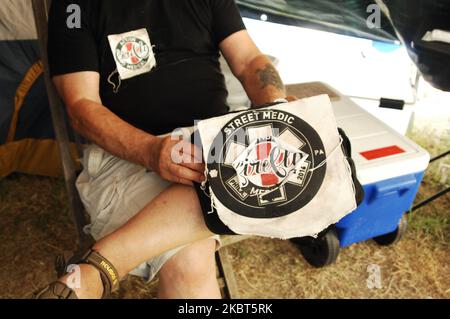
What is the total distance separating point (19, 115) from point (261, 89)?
1.38 m

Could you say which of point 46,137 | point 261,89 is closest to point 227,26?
point 261,89

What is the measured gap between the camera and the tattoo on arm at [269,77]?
123 cm

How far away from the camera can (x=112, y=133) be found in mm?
1070

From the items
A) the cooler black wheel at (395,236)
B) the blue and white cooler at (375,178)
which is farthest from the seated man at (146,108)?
the cooler black wheel at (395,236)

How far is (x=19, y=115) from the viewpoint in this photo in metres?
1.94

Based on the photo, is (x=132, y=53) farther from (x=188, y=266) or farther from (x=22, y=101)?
(x=22, y=101)

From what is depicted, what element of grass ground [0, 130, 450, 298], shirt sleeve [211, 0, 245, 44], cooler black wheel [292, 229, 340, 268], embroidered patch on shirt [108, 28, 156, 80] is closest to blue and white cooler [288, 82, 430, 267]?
cooler black wheel [292, 229, 340, 268]

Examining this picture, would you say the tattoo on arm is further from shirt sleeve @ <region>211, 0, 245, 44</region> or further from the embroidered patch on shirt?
the embroidered patch on shirt

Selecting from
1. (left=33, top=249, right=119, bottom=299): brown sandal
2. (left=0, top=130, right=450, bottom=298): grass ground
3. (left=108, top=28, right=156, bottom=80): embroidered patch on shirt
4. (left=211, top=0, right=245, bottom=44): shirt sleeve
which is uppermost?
(left=211, top=0, right=245, bottom=44): shirt sleeve

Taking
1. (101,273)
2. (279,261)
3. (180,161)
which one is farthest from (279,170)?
(279,261)

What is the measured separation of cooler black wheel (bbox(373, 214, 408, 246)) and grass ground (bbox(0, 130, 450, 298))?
3 centimetres

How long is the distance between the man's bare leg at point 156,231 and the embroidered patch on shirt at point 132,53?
48 cm

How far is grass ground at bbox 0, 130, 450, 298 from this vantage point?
1.57m
